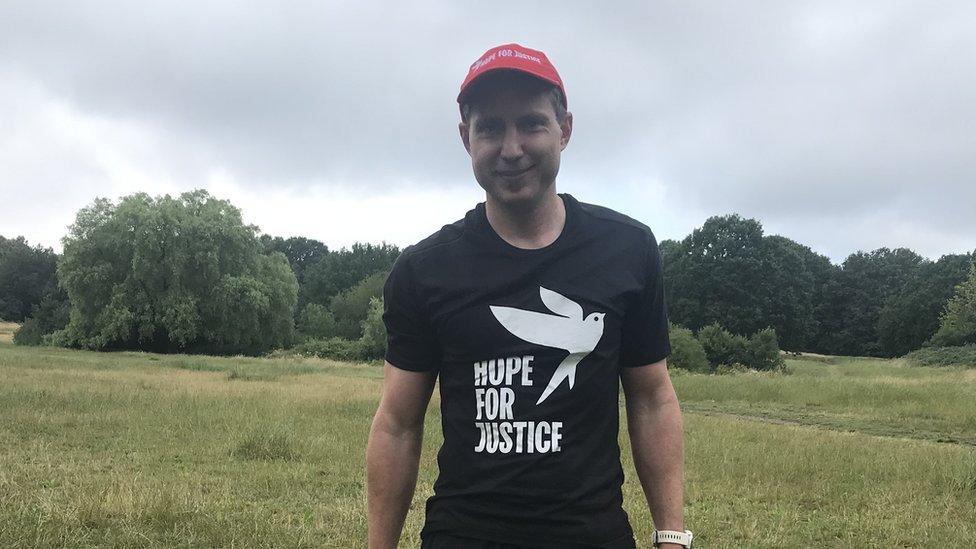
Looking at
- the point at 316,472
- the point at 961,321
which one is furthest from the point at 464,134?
the point at 961,321

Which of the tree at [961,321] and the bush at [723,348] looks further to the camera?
the tree at [961,321]

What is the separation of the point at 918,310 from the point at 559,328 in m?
75.8

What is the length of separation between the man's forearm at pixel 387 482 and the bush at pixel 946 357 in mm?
42924

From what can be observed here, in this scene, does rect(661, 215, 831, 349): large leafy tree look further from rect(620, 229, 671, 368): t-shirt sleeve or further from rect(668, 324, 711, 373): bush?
rect(620, 229, 671, 368): t-shirt sleeve

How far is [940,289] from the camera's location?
6462 cm

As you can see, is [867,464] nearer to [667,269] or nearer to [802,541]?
[802,541]

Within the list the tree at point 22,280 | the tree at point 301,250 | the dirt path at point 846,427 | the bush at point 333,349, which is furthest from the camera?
the tree at point 301,250

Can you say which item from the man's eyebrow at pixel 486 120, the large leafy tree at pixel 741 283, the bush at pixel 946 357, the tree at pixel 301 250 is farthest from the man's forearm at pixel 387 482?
the tree at pixel 301 250

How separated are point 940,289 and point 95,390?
72656mm

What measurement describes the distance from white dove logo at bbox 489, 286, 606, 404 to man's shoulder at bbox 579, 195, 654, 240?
29 centimetres

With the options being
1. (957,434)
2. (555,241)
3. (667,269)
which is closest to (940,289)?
(667,269)

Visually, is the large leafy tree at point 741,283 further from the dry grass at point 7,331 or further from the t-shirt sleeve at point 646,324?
the t-shirt sleeve at point 646,324

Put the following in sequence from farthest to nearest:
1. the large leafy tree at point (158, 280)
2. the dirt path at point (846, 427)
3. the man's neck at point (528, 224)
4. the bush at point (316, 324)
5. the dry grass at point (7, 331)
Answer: the bush at point (316, 324), the dry grass at point (7, 331), the large leafy tree at point (158, 280), the dirt path at point (846, 427), the man's neck at point (528, 224)

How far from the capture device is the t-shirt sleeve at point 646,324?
190cm
